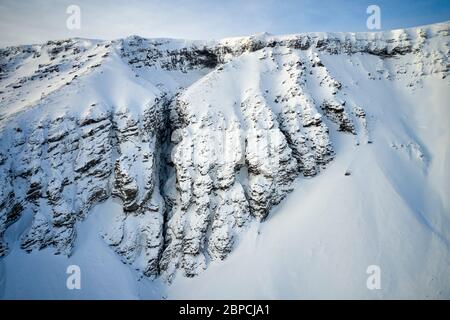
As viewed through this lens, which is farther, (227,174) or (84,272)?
(227,174)

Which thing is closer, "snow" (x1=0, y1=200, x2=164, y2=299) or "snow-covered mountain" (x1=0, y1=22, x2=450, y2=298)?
"snow" (x1=0, y1=200, x2=164, y2=299)

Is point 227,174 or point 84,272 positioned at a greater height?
point 227,174

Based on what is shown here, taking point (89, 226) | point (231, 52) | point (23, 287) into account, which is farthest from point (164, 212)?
point (231, 52)

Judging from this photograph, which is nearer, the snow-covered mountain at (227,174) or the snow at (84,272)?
the snow at (84,272)

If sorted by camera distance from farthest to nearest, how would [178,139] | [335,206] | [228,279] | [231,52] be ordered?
[231,52], [178,139], [335,206], [228,279]

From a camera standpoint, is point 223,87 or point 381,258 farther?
point 223,87
